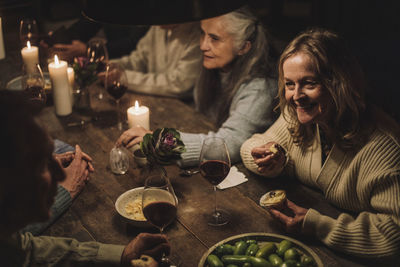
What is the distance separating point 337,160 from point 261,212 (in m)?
0.37

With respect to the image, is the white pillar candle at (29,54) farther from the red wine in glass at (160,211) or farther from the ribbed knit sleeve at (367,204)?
the ribbed knit sleeve at (367,204)

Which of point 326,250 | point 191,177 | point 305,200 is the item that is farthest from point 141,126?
point 326,250

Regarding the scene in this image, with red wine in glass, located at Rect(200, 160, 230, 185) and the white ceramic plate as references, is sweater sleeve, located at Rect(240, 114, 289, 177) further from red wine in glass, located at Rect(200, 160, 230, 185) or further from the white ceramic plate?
the white ceramic plate

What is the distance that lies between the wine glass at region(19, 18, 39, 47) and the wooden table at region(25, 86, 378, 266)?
0.95 metres

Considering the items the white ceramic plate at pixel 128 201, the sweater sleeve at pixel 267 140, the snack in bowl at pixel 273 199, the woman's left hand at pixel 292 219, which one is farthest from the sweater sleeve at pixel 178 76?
the woman's left hand at pixel 292 219

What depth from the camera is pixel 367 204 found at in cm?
170

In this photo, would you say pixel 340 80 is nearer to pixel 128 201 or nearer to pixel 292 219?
pixel 292 219

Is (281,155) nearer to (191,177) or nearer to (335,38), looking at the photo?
(191,177)

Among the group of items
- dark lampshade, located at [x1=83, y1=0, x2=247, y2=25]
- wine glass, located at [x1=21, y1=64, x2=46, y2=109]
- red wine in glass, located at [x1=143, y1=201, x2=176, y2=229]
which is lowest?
red wine in glass, located at [x1=143, y1=201, x2=176, y2=229]

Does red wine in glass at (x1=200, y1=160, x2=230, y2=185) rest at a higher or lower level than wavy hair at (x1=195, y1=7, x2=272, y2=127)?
lower

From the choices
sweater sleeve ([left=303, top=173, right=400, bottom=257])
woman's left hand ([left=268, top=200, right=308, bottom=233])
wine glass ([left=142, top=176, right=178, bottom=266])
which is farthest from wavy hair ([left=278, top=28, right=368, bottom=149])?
wine glass ([left=142, top=176, right=178, bottom=266])

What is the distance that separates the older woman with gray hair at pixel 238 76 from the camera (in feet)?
7.11

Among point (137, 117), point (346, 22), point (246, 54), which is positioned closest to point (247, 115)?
point (246, 54)

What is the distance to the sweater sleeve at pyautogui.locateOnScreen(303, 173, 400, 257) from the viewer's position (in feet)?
4.96
